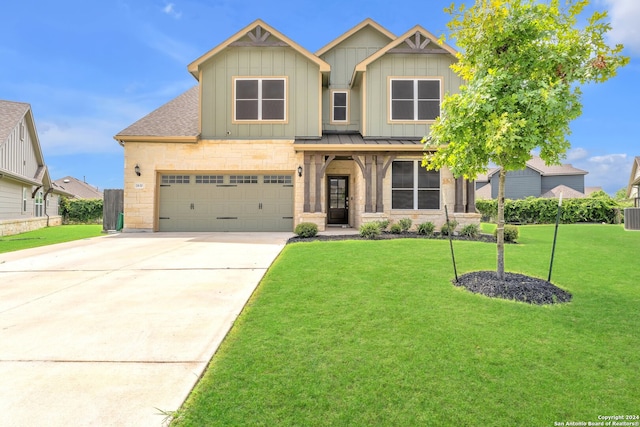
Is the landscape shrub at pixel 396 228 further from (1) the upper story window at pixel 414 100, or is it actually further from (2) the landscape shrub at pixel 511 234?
(1) the upper story window at pixel 414 100

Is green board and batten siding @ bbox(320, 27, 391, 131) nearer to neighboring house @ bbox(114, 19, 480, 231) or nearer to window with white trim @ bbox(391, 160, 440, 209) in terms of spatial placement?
neighboring house @ bbox(114, 19, 480, 231)

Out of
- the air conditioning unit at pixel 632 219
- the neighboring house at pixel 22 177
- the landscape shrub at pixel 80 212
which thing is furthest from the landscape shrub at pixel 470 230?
the landscape shrub at pixel 80 212

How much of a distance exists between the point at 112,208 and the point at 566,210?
2474 cm

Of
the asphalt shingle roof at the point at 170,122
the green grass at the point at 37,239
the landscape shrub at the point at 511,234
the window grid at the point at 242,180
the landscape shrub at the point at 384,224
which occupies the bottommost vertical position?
the green grass at the point at 37,239

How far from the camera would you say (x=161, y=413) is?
2.23 m

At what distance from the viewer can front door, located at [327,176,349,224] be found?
15.7 m

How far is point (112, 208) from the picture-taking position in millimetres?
15273

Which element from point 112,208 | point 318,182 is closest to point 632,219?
point 318,182

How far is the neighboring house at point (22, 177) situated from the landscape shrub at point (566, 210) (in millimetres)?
27077

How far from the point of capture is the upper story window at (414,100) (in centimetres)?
1343

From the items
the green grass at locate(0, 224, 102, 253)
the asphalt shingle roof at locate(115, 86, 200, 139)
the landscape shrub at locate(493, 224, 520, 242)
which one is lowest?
the green grass at locate(0, 224, 102, 253)

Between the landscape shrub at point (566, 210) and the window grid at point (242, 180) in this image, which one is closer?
the window grid at point (242, 180)

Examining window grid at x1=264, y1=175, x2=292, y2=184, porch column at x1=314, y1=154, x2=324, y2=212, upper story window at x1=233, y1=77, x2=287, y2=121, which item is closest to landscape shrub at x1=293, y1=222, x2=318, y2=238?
porch column at x1=314, y1=154, x2=324, y2=212

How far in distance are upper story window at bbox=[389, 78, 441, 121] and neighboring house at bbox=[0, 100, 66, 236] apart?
17572 millimetres
